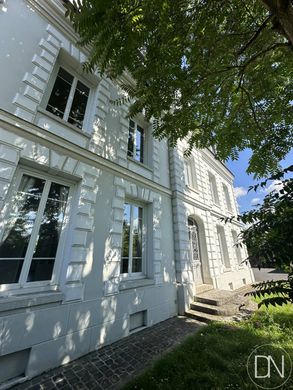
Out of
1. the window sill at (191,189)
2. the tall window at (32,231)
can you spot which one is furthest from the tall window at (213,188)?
the tall window at (32,231)

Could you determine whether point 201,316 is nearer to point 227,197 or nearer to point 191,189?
point 191,189

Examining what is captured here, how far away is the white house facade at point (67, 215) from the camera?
133 inches

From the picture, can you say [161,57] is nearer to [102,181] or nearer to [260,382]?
[102,181]

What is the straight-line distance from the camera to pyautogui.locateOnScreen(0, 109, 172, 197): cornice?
370cm

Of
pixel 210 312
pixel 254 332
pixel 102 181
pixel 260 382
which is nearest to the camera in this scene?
pixel 260 382

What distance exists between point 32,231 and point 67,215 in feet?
2.51

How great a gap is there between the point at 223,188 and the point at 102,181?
11.3m

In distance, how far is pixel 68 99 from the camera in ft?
16.6

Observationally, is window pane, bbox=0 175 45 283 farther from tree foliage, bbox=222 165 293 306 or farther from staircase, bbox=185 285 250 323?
staircase, bbox=185 285 250 323

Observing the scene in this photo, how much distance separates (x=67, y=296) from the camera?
3.70m

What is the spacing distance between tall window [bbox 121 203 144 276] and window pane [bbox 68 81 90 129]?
2.72 m

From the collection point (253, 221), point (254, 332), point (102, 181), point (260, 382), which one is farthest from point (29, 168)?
point (254, 332)

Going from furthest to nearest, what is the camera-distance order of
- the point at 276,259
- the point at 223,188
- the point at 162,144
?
the point at 223,188, the point at 162,144, the point at 276,259

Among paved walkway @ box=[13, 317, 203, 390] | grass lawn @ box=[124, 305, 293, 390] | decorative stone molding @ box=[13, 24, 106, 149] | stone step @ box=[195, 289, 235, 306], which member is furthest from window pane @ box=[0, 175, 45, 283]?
stone step @ box=[195, 289, 235, 306]
